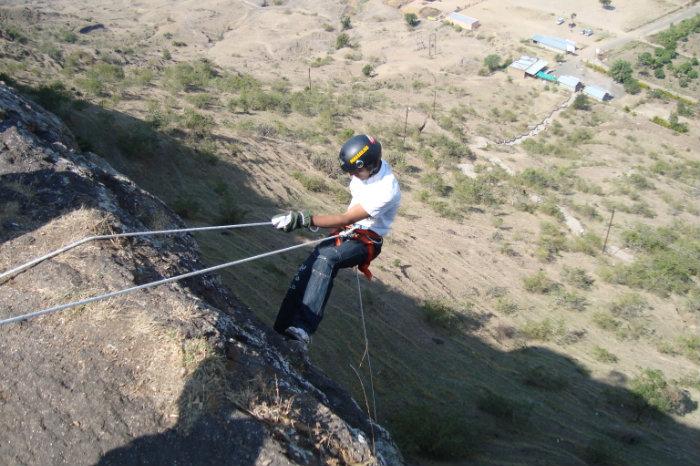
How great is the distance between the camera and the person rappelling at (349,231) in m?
5.61

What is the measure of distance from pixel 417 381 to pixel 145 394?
22.1 ft

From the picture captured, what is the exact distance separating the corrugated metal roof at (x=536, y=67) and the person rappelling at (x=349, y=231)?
4243 centimetres

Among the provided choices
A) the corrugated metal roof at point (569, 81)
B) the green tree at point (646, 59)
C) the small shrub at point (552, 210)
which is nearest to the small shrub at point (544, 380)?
the small shrub at point (552, 210)

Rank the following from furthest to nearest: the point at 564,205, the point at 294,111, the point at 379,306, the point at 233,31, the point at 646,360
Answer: the point at 233,31
the point at 294,111
the point at 564,205
the point at 646,360
the point at 379,306

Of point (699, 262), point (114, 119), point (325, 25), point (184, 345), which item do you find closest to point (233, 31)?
point (325, 25)

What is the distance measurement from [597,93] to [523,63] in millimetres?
6581

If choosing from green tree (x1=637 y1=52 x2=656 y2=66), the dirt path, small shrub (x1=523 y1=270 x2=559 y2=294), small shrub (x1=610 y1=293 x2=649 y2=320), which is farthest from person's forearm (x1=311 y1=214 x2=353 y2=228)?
green tree (x1=637 y1=52 x2=656 y2=66)

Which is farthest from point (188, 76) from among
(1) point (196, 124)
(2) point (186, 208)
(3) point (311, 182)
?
(2) point (186, 208)

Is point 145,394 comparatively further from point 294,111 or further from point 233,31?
point 233,31

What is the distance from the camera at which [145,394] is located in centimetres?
415

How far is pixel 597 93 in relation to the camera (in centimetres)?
4191

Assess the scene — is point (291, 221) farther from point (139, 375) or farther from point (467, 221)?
point (467, 221)

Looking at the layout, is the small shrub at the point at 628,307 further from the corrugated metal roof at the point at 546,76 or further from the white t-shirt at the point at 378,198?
the corrugated metal roof at the point at 546,76

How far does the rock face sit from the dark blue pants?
49cm
